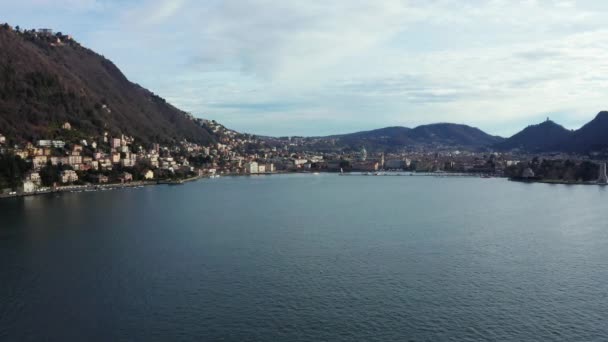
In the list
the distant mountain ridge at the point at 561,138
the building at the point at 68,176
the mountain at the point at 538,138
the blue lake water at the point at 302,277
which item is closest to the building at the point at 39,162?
the building at the point at 68,176

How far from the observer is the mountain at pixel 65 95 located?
36562mm

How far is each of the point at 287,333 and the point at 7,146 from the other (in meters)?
29.8

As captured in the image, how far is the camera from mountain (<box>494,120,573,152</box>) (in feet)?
297

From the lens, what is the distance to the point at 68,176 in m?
31.4

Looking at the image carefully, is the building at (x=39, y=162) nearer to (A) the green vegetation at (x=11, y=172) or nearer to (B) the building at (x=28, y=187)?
(A) the green vegetation at (x=11, y=172)

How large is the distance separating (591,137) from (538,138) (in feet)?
97.3

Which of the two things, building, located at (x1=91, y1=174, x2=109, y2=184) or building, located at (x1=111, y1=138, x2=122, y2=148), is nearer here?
building, located at (x1=91, y1=174, x2=109, y2=184)

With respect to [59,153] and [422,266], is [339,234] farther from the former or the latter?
[59,153]

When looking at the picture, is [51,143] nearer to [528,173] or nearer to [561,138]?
[528,173]

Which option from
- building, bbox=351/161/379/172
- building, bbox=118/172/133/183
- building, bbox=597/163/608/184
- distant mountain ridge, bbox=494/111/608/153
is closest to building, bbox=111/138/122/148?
building, bbox=118/172/133/183

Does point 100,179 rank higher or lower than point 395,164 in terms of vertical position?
higher

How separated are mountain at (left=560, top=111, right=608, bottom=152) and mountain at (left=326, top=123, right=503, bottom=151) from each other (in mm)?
40437

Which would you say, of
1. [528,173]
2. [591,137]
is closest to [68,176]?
[528,173]

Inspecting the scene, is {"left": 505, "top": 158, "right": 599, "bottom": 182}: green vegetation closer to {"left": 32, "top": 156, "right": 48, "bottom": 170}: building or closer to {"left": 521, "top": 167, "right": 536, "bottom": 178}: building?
{"left": 521, "top": 167, "right": 536, "bottom": 178}: building
